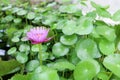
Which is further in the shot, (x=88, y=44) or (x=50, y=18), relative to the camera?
(x=50, y=18)

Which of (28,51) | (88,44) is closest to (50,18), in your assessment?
(28,51)

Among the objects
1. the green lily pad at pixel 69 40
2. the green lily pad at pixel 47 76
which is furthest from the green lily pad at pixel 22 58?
the green lily pad at pixel 47 76

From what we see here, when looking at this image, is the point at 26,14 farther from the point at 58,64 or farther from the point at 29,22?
the point at 58,64

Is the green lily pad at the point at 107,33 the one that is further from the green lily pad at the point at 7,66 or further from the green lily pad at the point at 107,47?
the green lily pad at the point at 7,66

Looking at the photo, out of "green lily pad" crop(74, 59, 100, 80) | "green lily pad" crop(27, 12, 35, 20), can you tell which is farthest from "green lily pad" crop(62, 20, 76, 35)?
"green lily pad" crop(27, 12, 35, 20)

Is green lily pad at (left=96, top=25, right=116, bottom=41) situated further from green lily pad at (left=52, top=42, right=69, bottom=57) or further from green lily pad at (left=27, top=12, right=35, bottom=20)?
green lily pad at (left=27, top=12, right=35, bottom=20)

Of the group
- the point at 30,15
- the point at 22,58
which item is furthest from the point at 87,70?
the point at 30,15
